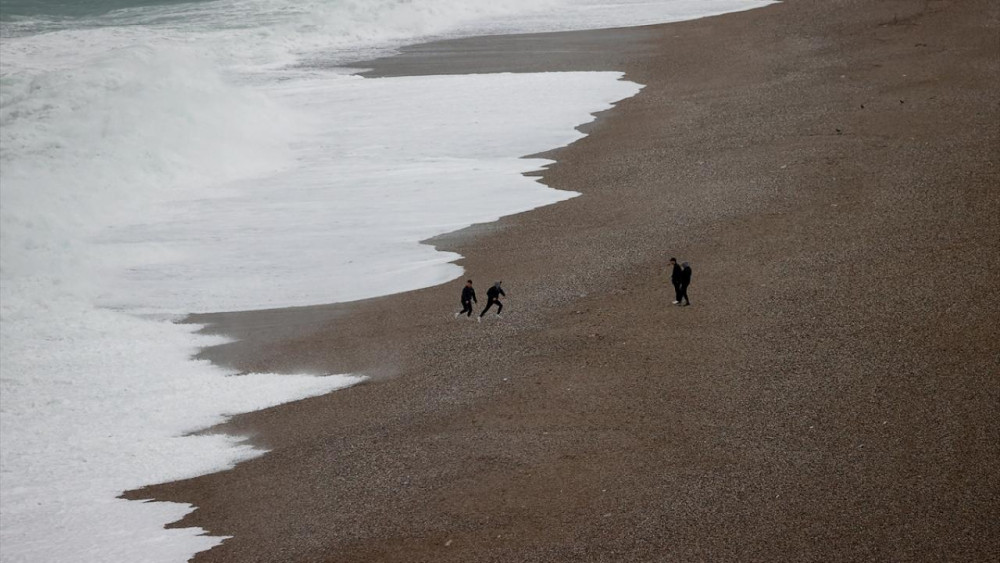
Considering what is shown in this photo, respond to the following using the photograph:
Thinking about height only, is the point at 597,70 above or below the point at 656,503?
above

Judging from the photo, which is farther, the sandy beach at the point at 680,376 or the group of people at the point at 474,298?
the group of people at the point at 474,298

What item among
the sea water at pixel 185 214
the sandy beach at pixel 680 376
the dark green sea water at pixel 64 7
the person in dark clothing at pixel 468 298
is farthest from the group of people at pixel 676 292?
the dark green sea water at pixel 64 7

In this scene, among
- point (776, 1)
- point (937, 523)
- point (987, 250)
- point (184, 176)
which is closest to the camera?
point (937, 523)

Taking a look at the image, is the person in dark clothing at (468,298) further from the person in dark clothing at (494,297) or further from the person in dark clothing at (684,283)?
the person in dark clothing at (684,283)

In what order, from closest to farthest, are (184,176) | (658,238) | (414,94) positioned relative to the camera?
(658,238) → (184,176) → (414,94)

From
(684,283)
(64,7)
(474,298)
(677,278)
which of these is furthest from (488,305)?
(64,7)

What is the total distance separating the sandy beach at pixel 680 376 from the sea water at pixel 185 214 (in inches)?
34.3

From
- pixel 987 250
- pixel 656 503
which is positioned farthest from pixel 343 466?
pixel 987 250

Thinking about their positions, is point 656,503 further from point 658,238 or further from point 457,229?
point 457,229

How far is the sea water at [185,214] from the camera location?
1630 cm

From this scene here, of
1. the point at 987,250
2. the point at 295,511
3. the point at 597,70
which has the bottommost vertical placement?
the point at 295,511

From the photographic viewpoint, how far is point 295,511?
46.8ft

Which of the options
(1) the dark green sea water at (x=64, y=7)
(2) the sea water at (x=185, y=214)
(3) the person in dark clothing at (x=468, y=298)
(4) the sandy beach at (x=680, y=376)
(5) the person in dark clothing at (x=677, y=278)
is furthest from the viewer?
(1) the dark green sea water at (x=64, y=7)

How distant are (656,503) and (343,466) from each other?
422 centimetres
